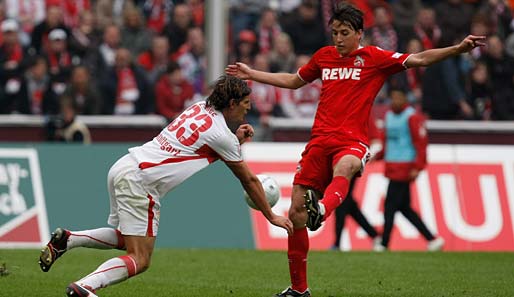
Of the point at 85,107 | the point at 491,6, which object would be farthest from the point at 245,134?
the point at 491,6

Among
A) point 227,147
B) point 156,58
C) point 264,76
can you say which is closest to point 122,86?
point 156,58

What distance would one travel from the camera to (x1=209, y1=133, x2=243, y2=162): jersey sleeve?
30.0ft

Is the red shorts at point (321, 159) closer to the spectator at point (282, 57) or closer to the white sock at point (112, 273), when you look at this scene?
the white sock at point (112, 273)

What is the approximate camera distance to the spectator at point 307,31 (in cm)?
2164

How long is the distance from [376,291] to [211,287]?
158 centimetres

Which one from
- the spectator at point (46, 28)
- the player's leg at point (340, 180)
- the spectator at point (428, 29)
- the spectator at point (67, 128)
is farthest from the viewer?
the spectator at point (428, 29)

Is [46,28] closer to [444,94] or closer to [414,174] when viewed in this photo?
[444,94]

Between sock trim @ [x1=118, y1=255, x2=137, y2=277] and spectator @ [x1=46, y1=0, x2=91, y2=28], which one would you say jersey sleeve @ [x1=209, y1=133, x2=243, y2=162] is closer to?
sock trim @ [x1=118, y1=255, x2=137, y2=277]

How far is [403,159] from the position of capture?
17.1 m

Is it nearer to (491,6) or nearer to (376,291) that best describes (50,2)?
(491,6)

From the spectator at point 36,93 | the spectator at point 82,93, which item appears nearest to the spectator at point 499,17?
the spectator at point 82,93

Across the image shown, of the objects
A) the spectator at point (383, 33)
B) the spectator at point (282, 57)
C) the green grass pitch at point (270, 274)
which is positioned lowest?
the green grass pitch at point (270, 274)

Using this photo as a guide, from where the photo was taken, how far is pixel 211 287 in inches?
447

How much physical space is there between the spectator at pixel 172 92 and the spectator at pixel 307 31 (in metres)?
2.71
